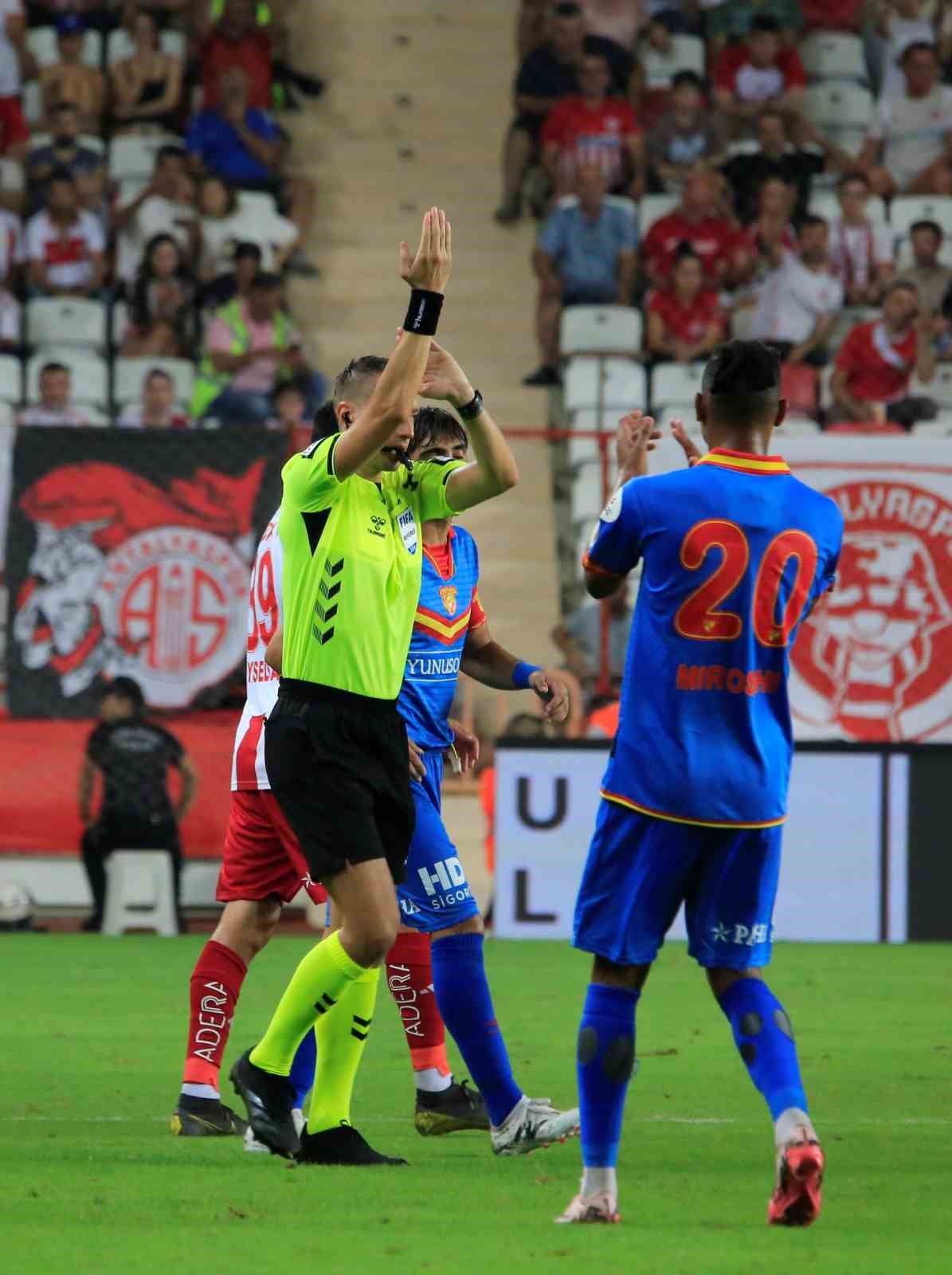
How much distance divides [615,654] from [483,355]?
213 inches

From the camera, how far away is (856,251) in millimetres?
18094

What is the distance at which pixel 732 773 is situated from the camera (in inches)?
202

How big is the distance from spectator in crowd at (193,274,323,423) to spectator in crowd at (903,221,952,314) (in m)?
4.71

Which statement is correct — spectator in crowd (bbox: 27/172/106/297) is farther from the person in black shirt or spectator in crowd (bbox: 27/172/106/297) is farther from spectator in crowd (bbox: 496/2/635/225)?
the person in black shirt

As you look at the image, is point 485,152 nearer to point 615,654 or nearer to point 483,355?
point 483,355

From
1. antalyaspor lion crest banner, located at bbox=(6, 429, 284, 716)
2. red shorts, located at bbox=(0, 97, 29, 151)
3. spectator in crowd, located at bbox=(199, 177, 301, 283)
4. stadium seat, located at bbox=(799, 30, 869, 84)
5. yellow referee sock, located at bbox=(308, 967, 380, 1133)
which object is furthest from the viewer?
stadium seat, located at bbox=(799, 30, 869, 84)

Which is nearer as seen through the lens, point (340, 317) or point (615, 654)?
point (615, 654)

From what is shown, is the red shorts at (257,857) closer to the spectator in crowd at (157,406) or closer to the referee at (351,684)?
the referee at (351,684)

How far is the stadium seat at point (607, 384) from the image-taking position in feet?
54.9

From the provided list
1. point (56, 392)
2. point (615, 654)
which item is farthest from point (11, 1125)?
point (56, 392)

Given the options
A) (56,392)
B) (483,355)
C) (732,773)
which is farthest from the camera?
(483,355)

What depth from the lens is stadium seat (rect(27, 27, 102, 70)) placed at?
19.3 m

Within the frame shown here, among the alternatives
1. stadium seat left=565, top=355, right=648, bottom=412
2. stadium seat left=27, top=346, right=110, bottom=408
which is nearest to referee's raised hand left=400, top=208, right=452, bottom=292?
stadium seat left=565, top=355, right=648, bottom=412

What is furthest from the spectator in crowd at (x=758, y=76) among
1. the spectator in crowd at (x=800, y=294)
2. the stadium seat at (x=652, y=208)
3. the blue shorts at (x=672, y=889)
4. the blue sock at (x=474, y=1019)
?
the blue shorts at (x=672, y=889)
